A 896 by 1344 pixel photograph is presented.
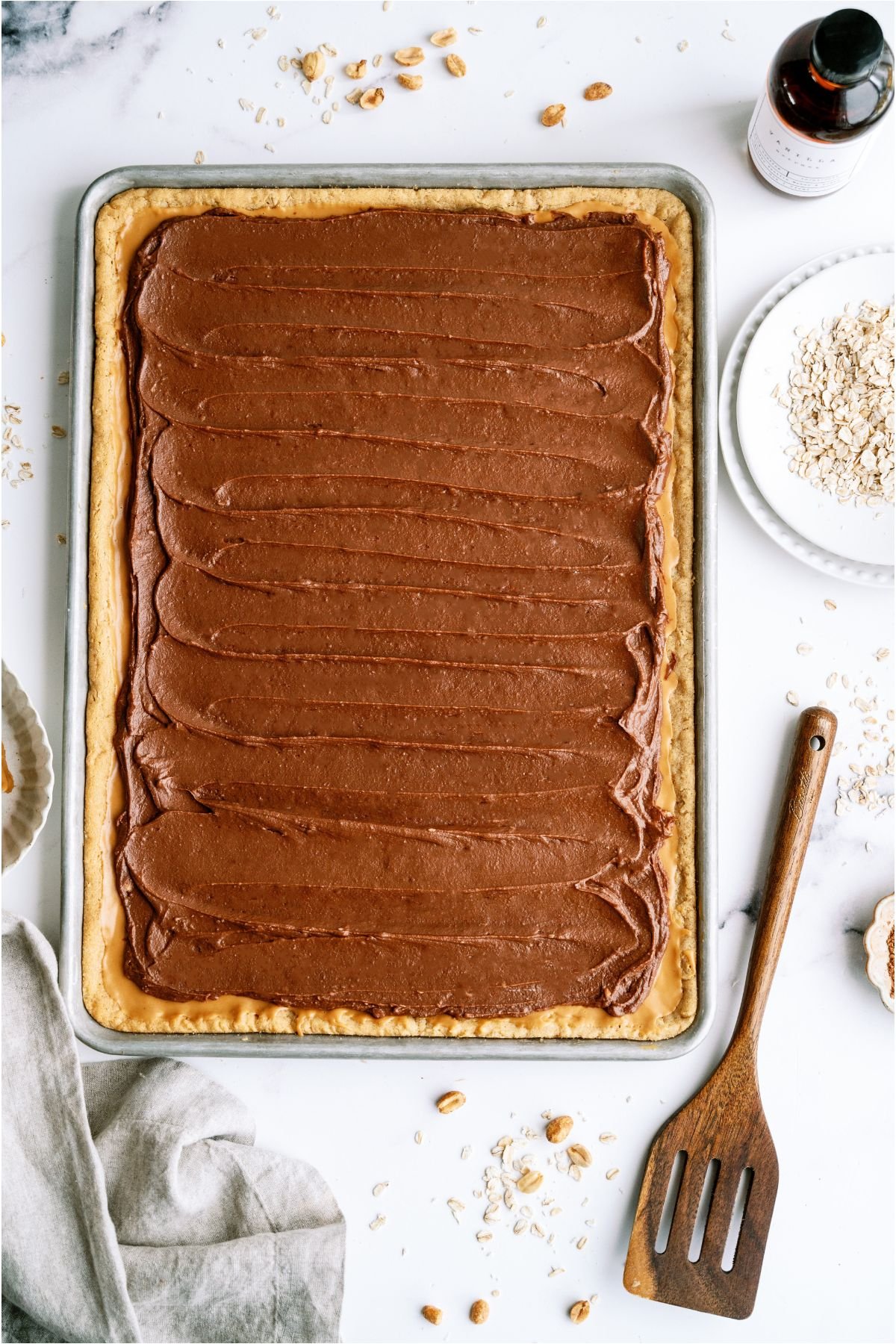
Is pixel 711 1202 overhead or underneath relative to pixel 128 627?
underneath

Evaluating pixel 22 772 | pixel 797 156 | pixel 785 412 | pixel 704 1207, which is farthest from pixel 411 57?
pixel 704 1207

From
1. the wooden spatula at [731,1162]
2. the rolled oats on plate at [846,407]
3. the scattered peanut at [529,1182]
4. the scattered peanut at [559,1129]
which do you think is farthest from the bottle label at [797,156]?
the scattered peanut at [529,1182]

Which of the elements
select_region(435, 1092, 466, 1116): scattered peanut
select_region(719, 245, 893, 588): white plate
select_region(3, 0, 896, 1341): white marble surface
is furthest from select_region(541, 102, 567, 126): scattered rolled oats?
select_region(435, 1092, 466, 1116): scattered peanut

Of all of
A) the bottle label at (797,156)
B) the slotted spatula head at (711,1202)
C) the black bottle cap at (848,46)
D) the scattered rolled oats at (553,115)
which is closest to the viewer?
the black bottle cap at (848,46)

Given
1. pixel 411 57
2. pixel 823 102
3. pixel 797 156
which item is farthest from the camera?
pixel 411 57

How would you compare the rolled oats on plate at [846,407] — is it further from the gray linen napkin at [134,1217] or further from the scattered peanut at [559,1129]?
the gray linen napkin at [134,1217]

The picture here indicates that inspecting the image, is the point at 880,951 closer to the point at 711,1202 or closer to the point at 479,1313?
the point at 711,1202
